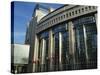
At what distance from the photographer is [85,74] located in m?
1.65

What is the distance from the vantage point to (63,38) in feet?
5.30

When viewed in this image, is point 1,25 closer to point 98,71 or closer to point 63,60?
point 63,60

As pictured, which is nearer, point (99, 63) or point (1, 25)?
point (1, 25)

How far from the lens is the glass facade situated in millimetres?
1580

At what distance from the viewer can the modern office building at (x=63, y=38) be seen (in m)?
1.55

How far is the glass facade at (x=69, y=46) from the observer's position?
1.58 meters

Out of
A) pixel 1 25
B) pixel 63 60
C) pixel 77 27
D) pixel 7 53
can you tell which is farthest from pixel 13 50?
pixel 77 27

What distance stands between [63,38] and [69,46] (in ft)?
0.26

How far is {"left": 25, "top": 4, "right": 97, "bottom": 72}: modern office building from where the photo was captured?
1550 millimetres

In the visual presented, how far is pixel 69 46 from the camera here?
1.62 m

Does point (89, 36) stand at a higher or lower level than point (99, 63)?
higher

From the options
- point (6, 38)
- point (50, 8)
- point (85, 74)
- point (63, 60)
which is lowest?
point (85, 74)

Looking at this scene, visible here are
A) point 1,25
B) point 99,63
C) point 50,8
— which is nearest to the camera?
point 1,25

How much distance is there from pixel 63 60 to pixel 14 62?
15.1 inches
